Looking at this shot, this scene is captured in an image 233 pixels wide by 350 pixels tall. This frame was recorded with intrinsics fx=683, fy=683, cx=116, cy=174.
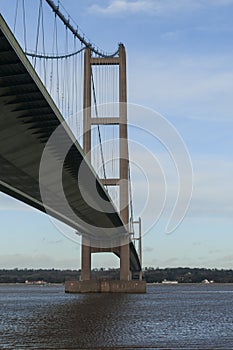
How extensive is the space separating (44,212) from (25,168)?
15.1m

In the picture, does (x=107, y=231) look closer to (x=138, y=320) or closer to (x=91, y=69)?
(x=91, y=69)

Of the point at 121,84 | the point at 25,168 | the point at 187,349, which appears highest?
the point at 121,84

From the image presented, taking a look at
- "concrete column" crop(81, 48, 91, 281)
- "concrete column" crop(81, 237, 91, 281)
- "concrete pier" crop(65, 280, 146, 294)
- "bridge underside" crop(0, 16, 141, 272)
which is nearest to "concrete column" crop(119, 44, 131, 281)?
"concrete pier" crop(65, 280, 146, 294)

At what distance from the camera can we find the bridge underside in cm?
1794

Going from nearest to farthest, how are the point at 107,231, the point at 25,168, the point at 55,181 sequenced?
the point at 25,168
the point at 55,181
the point at 107,231

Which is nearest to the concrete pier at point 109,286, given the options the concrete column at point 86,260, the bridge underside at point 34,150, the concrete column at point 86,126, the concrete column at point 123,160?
the concrete column at point 86,260

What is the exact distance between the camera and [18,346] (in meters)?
21.1

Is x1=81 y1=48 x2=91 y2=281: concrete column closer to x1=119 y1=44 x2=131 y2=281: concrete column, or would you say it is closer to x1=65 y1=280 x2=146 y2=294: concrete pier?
x1=65 y1=280 x2=146 y2=294: concrete pier

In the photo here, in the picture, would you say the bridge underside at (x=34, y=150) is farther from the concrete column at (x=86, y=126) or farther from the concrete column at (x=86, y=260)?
the concrete column at (x=86, y=260)

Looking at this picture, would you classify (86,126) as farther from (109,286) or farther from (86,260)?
(109,286)

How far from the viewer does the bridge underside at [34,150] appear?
1794 cm

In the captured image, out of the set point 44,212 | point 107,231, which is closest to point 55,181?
point 44,212

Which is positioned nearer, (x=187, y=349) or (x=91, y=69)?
(x=187, y=349)

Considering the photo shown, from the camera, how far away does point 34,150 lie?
25922 millimetres
